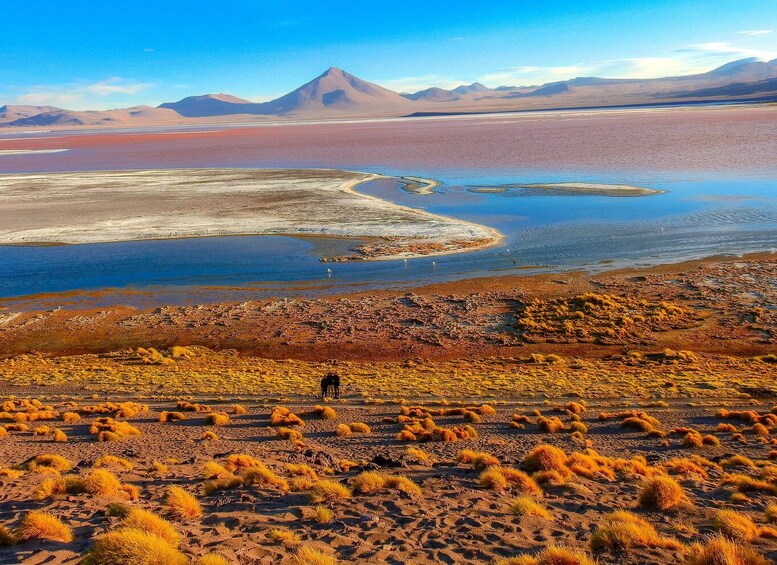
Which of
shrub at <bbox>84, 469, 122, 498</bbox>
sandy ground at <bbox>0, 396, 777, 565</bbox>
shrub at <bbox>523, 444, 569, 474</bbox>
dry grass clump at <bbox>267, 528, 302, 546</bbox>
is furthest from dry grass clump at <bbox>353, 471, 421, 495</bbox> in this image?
shrub at <bbox>84, 469, 122, 498</bbox>

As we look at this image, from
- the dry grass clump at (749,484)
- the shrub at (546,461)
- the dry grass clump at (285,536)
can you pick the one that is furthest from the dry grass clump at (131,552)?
the dry grass clump at (749,484)

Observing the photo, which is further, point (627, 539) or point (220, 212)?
point (220, 212)

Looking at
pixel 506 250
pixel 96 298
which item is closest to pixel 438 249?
pixel 506 250

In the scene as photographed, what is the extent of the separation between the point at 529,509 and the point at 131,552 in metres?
5.45

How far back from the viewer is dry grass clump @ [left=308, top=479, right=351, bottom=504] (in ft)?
31.8

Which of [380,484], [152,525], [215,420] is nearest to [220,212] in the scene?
[215,420]

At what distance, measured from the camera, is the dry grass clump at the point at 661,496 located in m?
9.45

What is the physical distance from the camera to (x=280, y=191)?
218 feet

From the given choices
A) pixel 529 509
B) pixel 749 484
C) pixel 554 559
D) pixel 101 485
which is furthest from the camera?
pixel 749 484

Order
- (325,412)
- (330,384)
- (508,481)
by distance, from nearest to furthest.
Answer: (508,481) → (325,412) → (330,384)

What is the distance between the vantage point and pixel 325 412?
1684cm

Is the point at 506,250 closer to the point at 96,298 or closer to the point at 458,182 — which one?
the point at 96,298

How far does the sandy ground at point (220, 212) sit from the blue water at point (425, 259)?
2.57 meters

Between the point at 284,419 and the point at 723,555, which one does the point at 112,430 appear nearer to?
the point at 284,419
